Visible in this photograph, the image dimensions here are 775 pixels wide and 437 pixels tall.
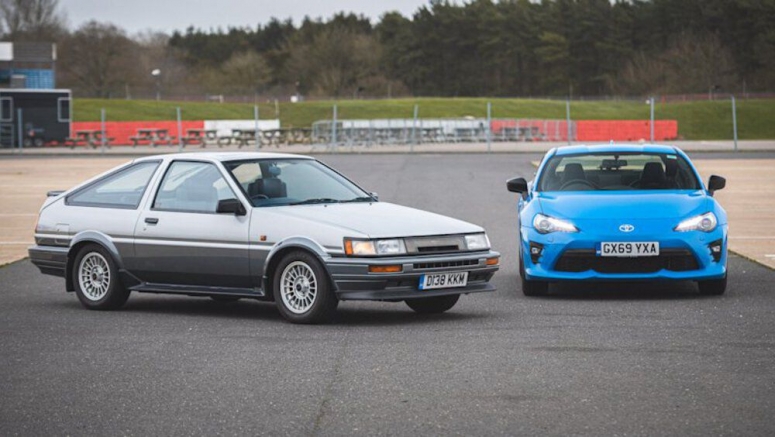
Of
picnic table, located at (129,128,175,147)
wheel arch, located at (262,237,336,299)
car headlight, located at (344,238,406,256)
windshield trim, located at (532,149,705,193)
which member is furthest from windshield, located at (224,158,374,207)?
picnic table, located at (129,128,175,147)

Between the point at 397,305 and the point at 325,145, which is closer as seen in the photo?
the point at 397,305

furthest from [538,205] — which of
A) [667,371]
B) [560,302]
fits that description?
[667,371]

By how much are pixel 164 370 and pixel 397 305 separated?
3954 millimetres

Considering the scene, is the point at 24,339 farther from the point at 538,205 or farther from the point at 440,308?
the point at 538,205

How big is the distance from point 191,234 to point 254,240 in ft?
2.19

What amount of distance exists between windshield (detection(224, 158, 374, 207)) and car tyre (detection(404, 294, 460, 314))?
A: 979 mm

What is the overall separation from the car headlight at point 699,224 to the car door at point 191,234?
3813mm

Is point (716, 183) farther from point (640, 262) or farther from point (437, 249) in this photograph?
point (437, 249)

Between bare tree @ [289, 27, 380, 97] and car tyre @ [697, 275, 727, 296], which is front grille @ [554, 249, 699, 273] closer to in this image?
car tyre @ [697, 275, 727, 296]

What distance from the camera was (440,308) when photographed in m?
11.3

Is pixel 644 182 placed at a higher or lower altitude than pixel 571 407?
higher

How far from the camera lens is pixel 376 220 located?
34.8 feet

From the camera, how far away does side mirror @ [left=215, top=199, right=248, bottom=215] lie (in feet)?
35.7

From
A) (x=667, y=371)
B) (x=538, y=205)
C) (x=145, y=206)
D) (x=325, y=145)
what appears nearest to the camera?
(x=667, y=371)
